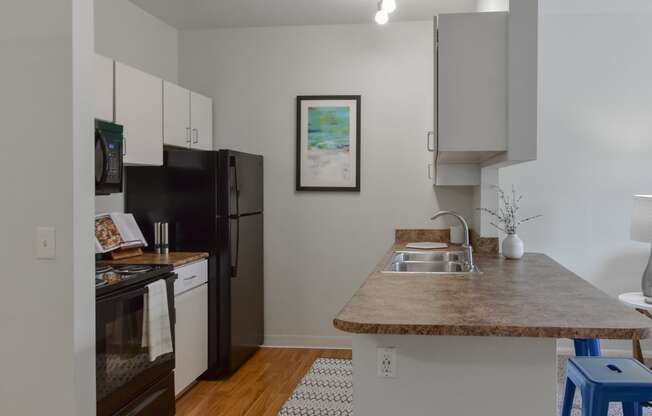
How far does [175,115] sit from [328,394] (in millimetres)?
2068

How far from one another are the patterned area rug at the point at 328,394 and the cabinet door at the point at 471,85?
4.75ft

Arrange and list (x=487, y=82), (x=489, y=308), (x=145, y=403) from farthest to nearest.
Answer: (x=145, y=403) < (x=487, y=82) < (x=489, y=308)

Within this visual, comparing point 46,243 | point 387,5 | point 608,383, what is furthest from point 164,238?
point 608,383

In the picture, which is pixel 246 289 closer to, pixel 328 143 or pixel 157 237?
pixel 157 237

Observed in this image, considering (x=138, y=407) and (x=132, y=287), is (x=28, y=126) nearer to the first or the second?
(x=132, y=287)

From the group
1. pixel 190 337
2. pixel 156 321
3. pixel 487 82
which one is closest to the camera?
pixel 487 82

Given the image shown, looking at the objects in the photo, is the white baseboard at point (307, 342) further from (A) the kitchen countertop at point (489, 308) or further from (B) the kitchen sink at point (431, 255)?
(A) the kitchen countertop at point (489, 308)

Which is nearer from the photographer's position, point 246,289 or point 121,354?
point 121,354

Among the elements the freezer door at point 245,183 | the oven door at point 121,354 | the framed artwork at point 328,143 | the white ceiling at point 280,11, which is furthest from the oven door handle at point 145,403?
the white ceiling at point 280,11

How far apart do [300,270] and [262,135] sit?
44.5 inches

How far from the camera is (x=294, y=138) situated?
4781 mm

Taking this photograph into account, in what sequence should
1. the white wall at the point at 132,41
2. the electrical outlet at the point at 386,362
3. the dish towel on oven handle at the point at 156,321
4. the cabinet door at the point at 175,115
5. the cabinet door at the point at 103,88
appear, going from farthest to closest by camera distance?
1. the cabinet door at the point at 175,115
2. the white wall at the point at 132,41
3. the cabinet door at the point at 103,88
4. the dish towel on oven handle at the point at 156,321
5. the electrical outlet at the point at 386,362

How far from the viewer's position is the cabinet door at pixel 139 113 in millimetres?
3248

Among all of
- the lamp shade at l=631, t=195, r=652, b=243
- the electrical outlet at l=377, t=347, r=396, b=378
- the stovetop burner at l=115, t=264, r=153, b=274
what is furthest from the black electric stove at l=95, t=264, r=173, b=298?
the lamp shade at l=631, t=195, r=652, b=243
